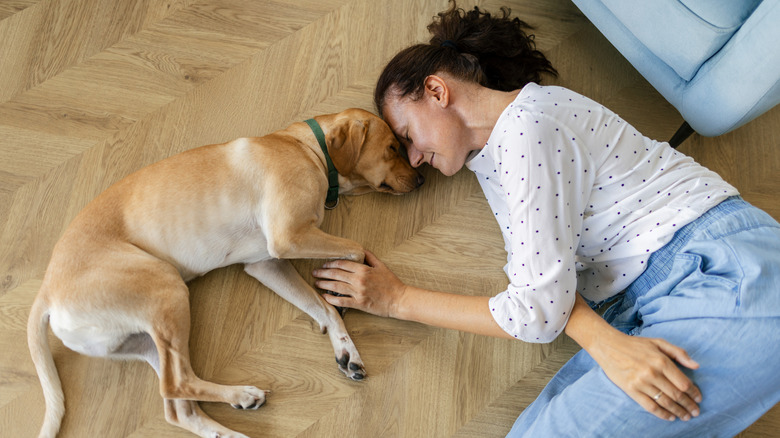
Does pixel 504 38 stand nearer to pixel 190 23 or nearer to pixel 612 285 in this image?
pixel 612 285

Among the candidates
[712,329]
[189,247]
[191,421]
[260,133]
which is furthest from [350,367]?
[712,329]

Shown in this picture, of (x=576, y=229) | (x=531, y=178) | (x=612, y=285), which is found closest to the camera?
(x=531, y=178)

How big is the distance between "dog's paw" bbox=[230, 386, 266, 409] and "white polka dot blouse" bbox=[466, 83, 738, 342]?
0.91 m

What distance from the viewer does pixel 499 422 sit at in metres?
2.15

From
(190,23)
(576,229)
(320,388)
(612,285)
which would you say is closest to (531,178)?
(576,229)

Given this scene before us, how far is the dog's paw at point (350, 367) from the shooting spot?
2.12 m

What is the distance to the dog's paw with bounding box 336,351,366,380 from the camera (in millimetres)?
2125

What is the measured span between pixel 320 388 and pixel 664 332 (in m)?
1.21

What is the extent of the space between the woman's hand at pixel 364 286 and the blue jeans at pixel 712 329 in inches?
26.2

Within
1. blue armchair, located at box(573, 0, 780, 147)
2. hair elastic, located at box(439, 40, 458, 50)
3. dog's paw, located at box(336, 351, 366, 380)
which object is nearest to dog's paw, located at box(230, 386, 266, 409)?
dog's paw, located at box(336, 351, 366, 380)

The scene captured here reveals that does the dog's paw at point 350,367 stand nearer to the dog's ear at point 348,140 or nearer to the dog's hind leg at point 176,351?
the dog's hind leg at point 176,351

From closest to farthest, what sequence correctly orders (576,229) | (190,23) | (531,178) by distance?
(531,178) < (576,229) < (190,23)

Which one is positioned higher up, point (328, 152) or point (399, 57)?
point (399, 57)

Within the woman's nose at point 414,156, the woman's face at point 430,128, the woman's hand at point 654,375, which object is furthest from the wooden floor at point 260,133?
the woman's hand at point 654,375
